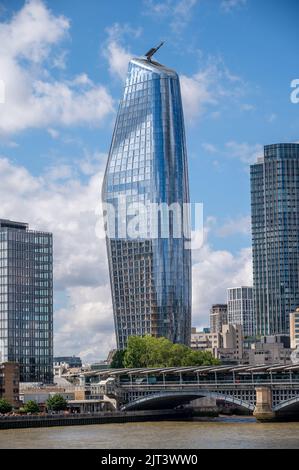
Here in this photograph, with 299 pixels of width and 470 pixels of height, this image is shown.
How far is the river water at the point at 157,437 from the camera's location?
56656 millimetres

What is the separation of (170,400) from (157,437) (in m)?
35.6

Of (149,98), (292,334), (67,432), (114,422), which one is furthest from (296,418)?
(292,334)

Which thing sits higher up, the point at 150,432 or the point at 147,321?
the point at 147,321

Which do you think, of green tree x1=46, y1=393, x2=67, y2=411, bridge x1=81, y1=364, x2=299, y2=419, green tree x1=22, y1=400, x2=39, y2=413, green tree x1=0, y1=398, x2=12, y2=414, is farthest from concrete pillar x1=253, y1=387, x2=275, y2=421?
green tree x1=0, y1=398, x2=12, y2=414

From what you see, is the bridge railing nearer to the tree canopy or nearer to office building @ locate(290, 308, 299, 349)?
the tree canopy

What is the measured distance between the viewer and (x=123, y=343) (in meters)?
155

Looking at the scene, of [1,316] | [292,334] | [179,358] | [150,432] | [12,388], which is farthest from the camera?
[292,334]

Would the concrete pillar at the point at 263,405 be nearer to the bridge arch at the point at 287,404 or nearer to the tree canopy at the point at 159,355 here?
the bridge arch at the point at 287,404

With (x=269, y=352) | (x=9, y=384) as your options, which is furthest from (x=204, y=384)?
(x=269, y=352)

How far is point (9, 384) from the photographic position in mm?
104125

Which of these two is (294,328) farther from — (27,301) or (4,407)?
(4,407)

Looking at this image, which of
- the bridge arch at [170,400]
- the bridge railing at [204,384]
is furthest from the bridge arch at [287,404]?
the bridge arch at [170,400]

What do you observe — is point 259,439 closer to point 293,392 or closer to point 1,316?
point 293,392

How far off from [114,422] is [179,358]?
30.9 meters
